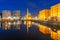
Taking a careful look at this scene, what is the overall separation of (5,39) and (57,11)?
1924 cm

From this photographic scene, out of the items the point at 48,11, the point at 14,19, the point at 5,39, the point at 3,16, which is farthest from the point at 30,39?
the point at 48,11

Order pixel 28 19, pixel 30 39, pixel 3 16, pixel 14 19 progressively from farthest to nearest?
1. pixel 28 19
2. pixel 14 19
3. pixel 3 16
4. pixel 30 39

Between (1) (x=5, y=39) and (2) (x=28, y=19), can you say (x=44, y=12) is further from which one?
(1) (x=5, y=39)

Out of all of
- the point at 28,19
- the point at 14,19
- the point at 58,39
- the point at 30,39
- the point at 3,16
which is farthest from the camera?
the point at 28,19

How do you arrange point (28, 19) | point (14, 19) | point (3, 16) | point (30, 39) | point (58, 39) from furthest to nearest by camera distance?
1. point (28, 19)
2. point (14, 19)
3. point (3, 16)
4. point (30, 39)
5. point (58, 39)

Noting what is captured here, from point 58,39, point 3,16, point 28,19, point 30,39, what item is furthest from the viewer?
point 28,19

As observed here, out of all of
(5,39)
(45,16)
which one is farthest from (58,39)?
(45,16)

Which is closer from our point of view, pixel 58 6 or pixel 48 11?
pixel 58 6

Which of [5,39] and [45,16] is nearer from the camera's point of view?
[5,39]

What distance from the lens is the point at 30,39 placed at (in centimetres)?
616

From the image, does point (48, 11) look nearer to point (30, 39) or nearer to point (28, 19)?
point (28, 19)

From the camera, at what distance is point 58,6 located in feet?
80.8

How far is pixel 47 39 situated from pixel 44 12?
24.2m

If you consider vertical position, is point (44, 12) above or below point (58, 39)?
above
